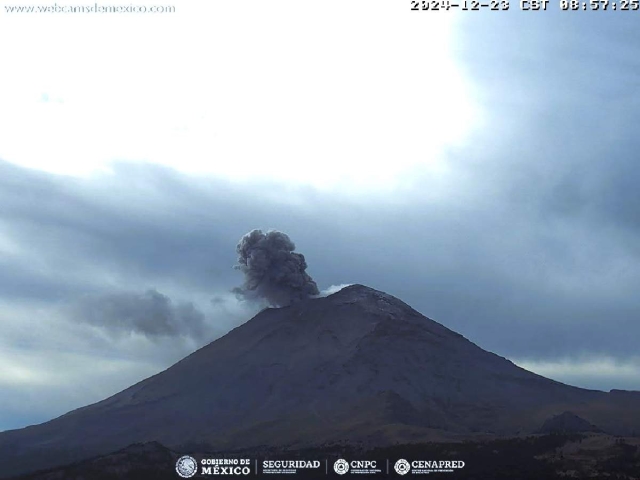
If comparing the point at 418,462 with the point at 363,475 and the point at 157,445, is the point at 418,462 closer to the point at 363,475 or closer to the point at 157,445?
the point at 363,475

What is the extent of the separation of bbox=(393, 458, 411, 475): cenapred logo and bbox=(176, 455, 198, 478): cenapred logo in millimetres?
37119

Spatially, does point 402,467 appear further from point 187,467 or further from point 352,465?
point 187,467

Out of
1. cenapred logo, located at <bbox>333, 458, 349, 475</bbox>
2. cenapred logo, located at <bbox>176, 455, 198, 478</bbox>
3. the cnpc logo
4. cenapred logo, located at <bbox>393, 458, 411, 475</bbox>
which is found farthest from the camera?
the cnpc logo

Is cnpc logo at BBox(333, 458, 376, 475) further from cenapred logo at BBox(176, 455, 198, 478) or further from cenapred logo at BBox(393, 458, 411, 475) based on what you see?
cenapred logo at BBox(176, 455, 198, 478)

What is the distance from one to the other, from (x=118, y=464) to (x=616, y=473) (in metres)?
96.5

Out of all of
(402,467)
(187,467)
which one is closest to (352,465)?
(402,467)

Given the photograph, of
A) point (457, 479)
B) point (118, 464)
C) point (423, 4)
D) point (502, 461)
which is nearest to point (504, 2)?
point (423, 4)

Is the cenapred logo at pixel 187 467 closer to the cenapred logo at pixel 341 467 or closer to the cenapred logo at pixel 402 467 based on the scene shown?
the cenapred logo at pixel 341 467

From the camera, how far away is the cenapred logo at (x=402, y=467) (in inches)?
6624

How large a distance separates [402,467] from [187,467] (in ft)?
130

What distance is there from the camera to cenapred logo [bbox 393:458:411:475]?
168250mm

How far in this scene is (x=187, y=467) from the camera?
525ft

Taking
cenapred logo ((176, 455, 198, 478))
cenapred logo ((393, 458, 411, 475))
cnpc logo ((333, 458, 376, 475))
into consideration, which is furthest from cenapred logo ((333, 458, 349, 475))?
cenapred logo ((176, 455, 198, 478))

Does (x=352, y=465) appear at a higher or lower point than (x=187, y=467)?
higher
